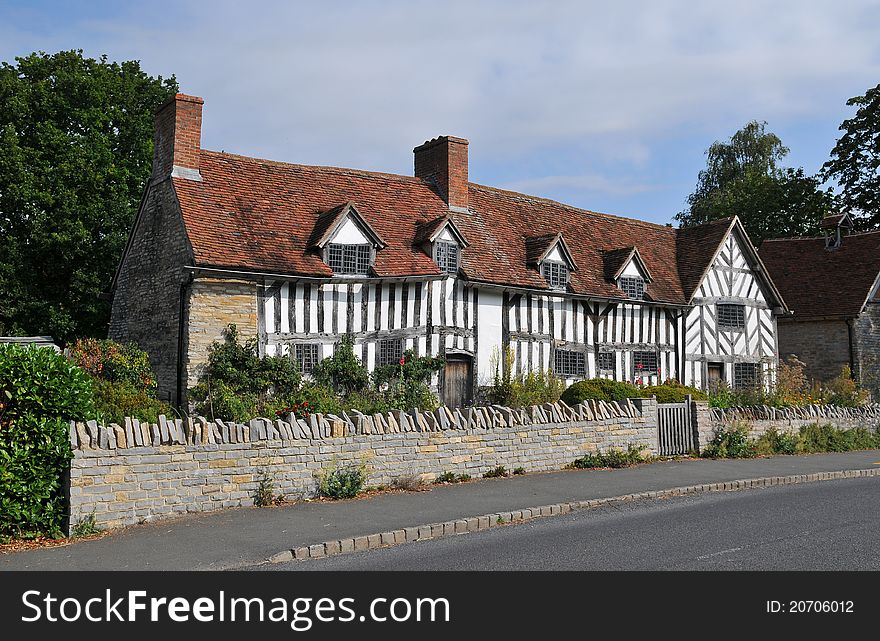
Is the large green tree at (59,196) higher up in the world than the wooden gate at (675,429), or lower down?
higher up

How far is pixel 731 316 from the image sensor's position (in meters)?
30.5

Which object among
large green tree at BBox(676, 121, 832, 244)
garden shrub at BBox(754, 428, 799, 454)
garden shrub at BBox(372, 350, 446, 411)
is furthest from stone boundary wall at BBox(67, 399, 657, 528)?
large green tree at BBox(676, 121, 832, 244)

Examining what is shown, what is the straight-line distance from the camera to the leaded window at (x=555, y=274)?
25.7 metres

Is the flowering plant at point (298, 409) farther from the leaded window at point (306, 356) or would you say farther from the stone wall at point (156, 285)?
the stone wall at point (156, 285)

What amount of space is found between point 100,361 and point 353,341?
602cm

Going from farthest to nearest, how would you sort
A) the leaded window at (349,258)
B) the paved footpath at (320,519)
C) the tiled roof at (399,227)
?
the leaded window at (349,258)
the tiled roof at (399,227)
the paved footpath at (320,519)

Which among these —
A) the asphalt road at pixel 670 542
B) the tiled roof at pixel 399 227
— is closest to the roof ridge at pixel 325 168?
the tiled roof at pixel 399 227

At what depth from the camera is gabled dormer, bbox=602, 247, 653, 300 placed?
27.4 metres

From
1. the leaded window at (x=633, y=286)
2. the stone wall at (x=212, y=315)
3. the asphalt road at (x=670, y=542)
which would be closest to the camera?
the asphalt road at (x=670, y=542)

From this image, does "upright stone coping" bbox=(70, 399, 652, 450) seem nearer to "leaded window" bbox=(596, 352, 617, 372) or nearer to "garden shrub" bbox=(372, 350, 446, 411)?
"garden shrub" bbox=(372, 350, 446, 411)

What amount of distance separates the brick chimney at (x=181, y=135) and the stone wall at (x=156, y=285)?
0.53 m

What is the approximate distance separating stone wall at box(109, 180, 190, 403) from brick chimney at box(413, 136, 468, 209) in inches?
344

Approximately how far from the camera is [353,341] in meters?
21.4
